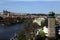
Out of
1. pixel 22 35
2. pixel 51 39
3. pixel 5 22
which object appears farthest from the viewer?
pixel 5 22

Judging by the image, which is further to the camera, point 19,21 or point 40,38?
point 19,21

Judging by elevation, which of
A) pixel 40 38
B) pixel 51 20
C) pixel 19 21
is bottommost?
pixel 19 21

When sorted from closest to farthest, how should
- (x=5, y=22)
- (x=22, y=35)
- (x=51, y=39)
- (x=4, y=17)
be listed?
(x=22, y=35) < (x=51, y=39) < (x=5, y=22) < (x=4, y=17)

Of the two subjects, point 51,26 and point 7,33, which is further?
point 7,33

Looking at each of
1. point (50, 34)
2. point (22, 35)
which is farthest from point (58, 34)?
point (22, 35)

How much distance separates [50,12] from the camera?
30.2ft

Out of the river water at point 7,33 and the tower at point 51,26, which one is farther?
the river water at point 7,33

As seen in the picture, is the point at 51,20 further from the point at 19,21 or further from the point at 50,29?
the point at 19,21

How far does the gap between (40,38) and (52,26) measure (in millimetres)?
674

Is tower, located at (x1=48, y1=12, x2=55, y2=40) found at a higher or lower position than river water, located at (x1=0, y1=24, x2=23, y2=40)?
higher

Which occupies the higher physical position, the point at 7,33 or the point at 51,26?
the point at 51,26

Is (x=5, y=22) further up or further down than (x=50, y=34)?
further down

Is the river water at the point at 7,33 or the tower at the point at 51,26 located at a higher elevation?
the tower at the point at 51,26

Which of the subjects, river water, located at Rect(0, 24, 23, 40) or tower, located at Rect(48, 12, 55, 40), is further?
river water, located at Rect(0, 24, 23, 40)
